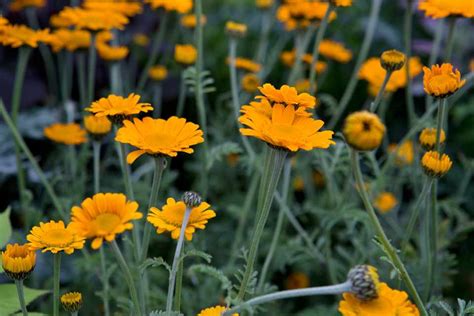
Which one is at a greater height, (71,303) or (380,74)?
(380,74)

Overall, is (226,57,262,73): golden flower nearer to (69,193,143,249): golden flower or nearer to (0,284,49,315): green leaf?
(0,284,49,315): green leaf

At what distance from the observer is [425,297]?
47.5 inches

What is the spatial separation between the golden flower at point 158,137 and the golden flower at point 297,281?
2.98 ft

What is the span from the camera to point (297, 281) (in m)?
1.73

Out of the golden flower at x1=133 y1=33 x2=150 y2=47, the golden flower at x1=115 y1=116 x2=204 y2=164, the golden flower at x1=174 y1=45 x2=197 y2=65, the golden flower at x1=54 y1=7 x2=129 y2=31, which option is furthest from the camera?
the golden flower at x1=133 y1=33 x2=150 y2=47

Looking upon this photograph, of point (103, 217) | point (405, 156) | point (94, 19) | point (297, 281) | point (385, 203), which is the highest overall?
point (94, 19)

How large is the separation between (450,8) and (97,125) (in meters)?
0.68

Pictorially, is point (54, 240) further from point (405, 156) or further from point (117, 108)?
point (405, 156)

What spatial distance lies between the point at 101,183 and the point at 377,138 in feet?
3.84

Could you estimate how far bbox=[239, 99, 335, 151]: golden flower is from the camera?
2.67 ft

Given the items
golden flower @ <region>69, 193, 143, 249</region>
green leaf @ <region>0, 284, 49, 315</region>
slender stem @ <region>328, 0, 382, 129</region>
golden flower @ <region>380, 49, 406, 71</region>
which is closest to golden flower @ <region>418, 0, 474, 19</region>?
golden flower @ <region>380, 49, 406, 71</region>

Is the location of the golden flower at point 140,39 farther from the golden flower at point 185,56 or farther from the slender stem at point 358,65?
the slender stem at point 358,65

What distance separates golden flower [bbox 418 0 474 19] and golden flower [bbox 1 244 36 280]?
804 millimetres

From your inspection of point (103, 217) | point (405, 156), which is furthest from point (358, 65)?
point (103, 217)
